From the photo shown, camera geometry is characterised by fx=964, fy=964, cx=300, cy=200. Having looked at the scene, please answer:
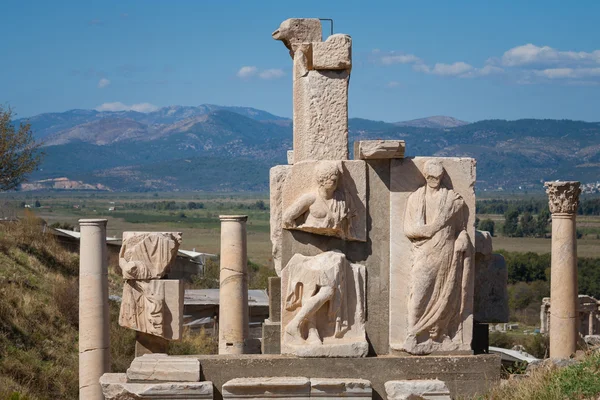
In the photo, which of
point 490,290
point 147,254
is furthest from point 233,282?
point 490,290

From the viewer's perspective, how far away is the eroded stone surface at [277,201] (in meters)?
11.1

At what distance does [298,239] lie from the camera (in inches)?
405

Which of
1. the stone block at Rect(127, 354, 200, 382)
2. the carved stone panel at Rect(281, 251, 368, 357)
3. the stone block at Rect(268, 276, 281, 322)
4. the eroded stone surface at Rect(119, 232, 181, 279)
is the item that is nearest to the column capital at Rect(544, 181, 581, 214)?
the stone block at Rect(268, 276, 281, 322)

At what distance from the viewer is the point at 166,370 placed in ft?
32.4

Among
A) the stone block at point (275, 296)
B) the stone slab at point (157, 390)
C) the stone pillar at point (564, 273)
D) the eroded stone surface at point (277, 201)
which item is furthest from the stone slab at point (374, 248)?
the stone pillar at point (564, 273)

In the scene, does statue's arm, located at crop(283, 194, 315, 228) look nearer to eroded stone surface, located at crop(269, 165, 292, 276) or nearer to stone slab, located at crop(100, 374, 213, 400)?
eroded stone surface, located at crop(269, 165, 292, 276)

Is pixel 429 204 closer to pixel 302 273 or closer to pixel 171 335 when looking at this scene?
pixel 302 273

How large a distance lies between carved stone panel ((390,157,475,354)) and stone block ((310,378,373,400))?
0.64 metres

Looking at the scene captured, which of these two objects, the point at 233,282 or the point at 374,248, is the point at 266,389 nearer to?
the point at 374,248

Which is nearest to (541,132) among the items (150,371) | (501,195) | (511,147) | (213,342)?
(511,147)

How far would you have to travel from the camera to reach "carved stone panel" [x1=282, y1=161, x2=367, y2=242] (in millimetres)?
10016

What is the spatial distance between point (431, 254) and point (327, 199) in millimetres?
1236

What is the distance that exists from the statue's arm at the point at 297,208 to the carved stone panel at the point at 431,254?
3.00ft

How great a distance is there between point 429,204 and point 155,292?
21.7 ft
